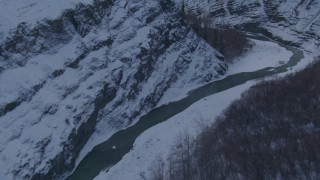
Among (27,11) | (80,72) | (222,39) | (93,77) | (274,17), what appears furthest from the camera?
(274,17)

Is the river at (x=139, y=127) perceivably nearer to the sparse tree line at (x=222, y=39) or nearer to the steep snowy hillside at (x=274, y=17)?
the sparse tree line at (x=222, y=39)

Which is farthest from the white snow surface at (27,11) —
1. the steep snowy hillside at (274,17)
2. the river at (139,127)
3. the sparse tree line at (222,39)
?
the steep snowy hillside at (274,17)

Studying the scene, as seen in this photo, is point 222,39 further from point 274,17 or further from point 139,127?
point 139,127

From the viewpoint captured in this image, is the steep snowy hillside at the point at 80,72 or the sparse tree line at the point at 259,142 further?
the steep snowy hillside at the point at 80,72

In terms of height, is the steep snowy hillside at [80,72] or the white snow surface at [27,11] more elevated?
the white snow surface at [27,11]

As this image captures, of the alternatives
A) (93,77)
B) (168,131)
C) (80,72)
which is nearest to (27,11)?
(80,72)
